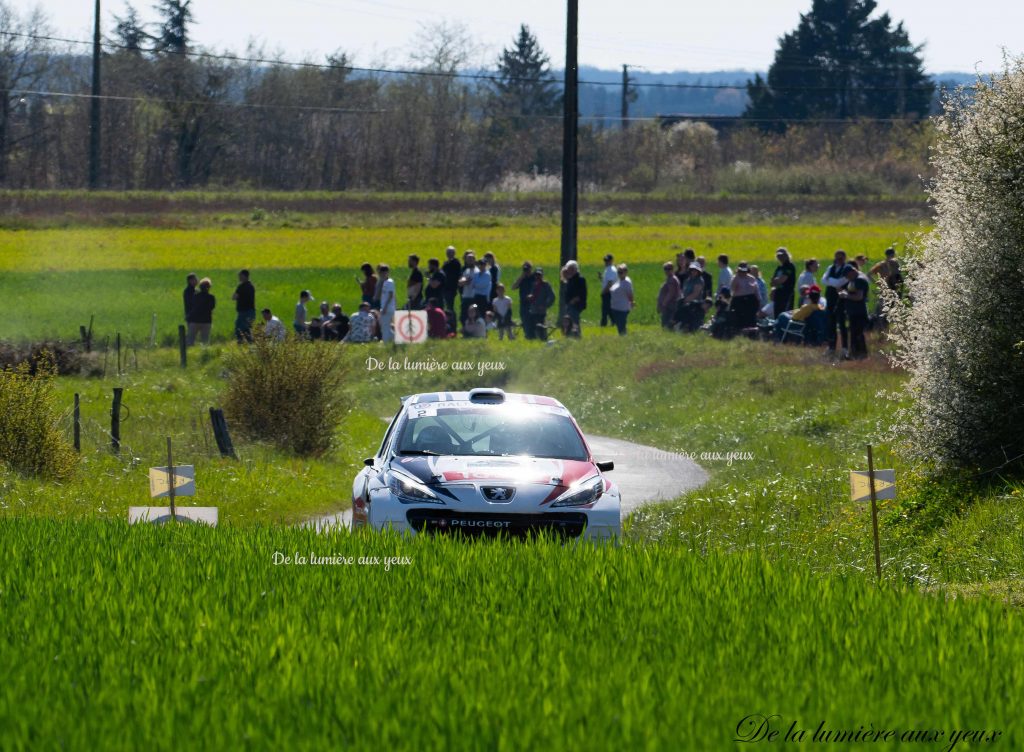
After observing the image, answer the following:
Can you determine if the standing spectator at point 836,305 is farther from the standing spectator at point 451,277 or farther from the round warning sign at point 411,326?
the standing spectator at point 451,277

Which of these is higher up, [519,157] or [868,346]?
[519,157]

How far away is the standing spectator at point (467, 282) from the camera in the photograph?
116 feet

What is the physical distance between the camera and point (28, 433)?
59.4ft

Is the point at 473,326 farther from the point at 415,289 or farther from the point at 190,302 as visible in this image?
the point at 190,302

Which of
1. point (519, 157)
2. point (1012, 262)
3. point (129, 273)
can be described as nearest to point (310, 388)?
point (1012, 262)

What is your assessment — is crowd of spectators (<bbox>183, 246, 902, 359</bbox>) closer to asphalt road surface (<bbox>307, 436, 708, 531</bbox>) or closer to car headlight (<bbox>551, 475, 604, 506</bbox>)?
asphalt road surface (<bbox>307, 436, 708, 531</bbox>)

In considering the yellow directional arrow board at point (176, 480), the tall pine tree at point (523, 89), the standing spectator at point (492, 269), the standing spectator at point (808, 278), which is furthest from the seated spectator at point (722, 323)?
the tall pine tree at point (523, 89)

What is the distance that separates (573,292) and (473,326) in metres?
2.32

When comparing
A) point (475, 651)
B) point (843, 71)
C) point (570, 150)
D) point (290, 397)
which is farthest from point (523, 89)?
point (475, 651)

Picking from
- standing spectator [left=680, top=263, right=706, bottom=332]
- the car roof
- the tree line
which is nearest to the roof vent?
the car roof

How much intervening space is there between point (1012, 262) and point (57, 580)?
30.3ft

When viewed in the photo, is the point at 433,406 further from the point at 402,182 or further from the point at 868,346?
the point at 402,182

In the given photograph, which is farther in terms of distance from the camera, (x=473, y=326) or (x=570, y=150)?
(x=570, y=150)

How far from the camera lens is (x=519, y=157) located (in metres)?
95.0
